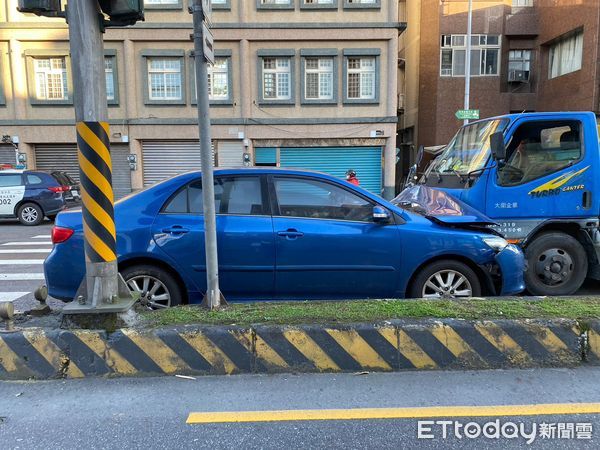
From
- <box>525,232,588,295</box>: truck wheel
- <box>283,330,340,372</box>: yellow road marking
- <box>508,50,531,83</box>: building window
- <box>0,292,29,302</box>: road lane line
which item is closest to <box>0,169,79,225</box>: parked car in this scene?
<box>0,292,29,302</box>: road lane line

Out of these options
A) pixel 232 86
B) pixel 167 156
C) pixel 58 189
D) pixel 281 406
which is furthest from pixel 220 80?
pixel 281 406

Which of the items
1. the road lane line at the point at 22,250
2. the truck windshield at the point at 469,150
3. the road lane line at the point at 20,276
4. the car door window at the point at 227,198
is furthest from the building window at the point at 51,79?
the truck windshield at the point at 469,150

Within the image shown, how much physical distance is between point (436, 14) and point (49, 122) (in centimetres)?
2007

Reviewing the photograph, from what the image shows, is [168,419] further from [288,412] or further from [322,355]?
[322,355]

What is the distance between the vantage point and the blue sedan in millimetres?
4602

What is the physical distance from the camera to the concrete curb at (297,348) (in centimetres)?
353

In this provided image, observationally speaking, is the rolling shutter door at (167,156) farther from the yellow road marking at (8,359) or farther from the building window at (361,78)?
the yellow road marking at (8,359)

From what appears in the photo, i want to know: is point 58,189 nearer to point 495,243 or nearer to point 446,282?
point 446,282

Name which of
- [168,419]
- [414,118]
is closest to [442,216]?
[168,419]

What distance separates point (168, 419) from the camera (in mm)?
2998

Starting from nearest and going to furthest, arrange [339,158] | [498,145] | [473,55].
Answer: [498,145] → [339,158] → [473,55]

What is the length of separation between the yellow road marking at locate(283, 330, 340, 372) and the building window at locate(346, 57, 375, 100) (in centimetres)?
1803

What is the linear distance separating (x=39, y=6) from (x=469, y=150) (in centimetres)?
526

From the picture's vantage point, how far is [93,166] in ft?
12.4
